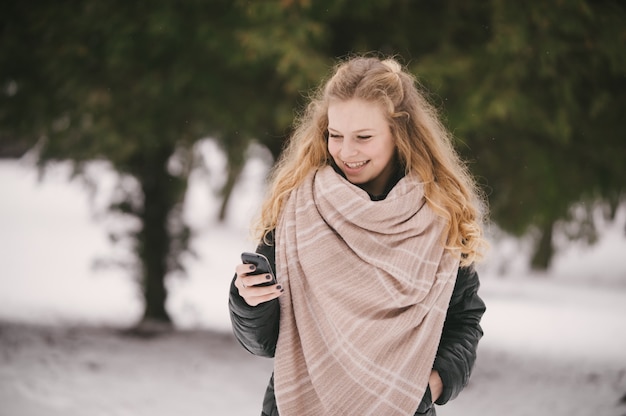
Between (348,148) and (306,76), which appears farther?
(306,76)

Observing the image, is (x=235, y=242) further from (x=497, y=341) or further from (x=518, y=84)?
(x=518, y=84)

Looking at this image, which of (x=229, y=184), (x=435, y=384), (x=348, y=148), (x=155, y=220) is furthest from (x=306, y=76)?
(x=229, y=184)

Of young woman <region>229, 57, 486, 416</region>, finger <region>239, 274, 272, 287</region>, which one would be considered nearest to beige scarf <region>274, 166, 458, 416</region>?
young woman <region>229, 57, 486, 416</region>

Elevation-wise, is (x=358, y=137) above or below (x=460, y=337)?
above

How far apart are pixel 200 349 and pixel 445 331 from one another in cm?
645

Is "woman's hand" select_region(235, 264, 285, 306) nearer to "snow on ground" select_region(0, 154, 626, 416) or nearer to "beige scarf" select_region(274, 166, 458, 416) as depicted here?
"beige scarf" select_region(274, 166, 458, 416)

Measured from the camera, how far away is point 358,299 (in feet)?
6.63

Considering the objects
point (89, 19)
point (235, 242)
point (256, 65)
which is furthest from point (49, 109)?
point (235, 242)

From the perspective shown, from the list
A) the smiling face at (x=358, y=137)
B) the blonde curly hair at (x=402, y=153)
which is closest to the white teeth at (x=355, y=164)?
the smiling face at (x=358, y=137)

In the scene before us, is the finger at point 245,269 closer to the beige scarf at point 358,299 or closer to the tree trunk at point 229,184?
the beige scarf at point 358,299

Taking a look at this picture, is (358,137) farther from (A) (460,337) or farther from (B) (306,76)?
(B) (306,76)

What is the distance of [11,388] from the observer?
6.29 m

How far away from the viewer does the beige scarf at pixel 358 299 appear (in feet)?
6.47

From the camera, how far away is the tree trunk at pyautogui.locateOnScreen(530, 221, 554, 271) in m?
16.3
